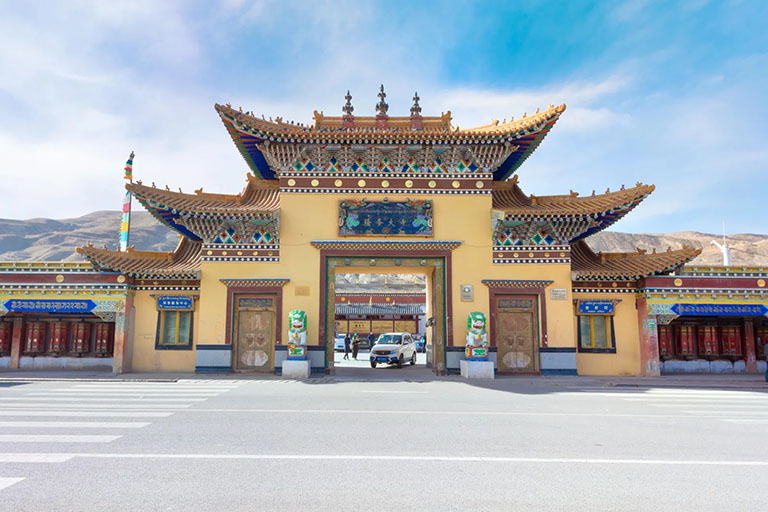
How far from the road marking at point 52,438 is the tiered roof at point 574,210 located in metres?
14.4

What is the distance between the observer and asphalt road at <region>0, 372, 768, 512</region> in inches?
193

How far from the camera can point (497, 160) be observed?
63.3ft

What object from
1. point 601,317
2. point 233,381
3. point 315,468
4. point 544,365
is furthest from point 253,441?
point 601,317

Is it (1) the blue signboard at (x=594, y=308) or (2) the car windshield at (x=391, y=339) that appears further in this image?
(2) the car windshield at (x=391, y=339)

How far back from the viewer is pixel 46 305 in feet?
62.0

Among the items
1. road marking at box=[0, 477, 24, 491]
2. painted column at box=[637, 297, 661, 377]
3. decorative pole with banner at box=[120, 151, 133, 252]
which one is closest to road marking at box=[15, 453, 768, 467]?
road marking at box=[0, 477, 24, 491]

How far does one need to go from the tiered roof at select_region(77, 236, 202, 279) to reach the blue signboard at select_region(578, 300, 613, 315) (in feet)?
47.0

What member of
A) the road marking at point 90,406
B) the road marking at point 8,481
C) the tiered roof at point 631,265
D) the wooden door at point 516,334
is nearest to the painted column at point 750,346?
the tiered roof at point 631,265

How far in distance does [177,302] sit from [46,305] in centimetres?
477

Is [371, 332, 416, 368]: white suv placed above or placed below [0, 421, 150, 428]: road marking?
above

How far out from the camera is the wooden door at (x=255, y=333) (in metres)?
18.7

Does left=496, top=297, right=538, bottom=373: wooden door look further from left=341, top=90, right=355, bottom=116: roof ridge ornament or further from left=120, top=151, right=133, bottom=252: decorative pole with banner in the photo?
left=120, top=151, right=133, bottom=252: decorative pole with banner

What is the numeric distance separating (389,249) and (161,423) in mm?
11437

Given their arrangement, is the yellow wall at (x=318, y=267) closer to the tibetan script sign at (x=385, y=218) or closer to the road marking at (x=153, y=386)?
the tibetan script sign at (x=385, y=218)
